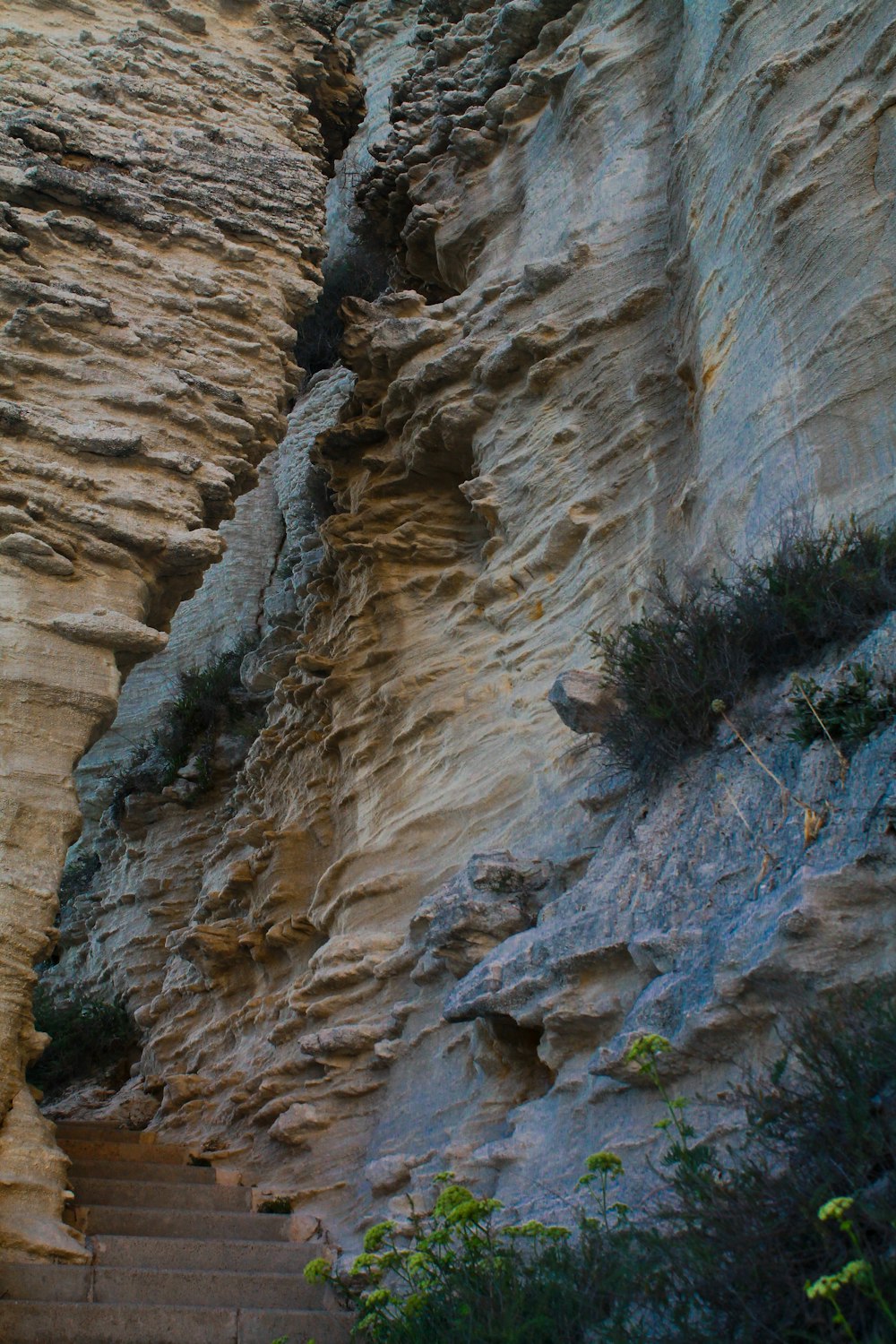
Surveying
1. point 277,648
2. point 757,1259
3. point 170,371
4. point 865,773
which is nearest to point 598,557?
point 170,371

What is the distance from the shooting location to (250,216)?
9039mm

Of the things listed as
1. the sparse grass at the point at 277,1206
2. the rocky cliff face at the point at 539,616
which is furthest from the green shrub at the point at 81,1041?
the sparse grass at the point at 277,1206

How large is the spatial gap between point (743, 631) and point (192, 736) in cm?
1073

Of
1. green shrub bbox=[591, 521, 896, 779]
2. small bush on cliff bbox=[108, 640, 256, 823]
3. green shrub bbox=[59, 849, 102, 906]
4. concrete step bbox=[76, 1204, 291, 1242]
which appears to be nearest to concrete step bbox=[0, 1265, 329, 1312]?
concrete step bbox=[76, 1204, 291, 1242]

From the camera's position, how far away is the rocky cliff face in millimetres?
4293

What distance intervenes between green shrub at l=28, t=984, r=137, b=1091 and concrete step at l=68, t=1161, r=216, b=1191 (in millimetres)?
4766

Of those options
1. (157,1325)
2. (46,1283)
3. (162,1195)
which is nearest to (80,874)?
(162,1195)

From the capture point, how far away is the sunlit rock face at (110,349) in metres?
6.09

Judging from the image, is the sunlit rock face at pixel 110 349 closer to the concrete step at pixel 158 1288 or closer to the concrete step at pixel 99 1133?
the concrete step at pixel 158 1288

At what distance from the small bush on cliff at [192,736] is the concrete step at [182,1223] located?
294 inches

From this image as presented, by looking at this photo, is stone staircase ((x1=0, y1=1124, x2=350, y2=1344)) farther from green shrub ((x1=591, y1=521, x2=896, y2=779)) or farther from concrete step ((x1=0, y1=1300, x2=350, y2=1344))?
green shrub ((x1=591, y1=521, x2=896, y2=779))

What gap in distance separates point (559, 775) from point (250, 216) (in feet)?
17.1

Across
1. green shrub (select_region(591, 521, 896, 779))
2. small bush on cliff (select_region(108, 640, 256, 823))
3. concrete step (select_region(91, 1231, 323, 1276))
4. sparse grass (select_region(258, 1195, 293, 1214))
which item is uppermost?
small bush on cliff (select_region(108, 640, 256, 823))

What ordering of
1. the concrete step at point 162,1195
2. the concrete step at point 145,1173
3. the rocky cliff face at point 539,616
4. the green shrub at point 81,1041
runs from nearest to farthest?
1. the rocky cliff face at point 539,616
2. the concrete step at point 162,1195
3. the concrete step at point 145,1173
4. the green shrub at point 81,1041
